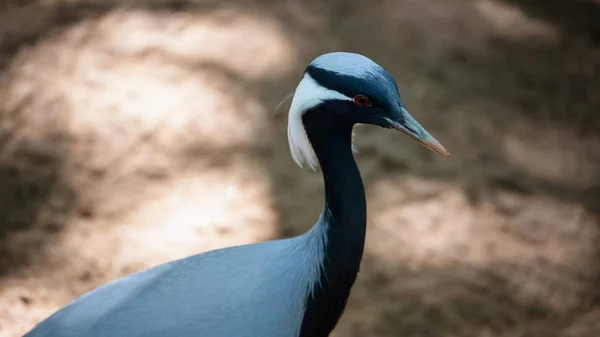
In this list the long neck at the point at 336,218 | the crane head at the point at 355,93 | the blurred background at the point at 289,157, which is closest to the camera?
the crane head at the point at 355,93

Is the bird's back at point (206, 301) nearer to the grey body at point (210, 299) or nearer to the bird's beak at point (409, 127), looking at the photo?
the grey body at point (210, 299)

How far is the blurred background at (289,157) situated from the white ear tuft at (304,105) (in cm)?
89

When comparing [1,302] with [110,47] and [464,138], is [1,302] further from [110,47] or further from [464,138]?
[464,138]

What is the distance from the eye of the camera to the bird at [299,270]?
1672 mm

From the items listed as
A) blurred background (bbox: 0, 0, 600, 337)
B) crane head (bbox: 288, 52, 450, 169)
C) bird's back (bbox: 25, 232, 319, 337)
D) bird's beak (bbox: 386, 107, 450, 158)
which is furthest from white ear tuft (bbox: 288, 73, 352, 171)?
blurred background (bbox: 0, 0, 600, 337)

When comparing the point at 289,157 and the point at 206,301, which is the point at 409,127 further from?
the point at 289,157

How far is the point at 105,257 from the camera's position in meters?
2.58

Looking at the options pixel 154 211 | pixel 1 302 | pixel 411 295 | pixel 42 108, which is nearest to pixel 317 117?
pixel 411 295

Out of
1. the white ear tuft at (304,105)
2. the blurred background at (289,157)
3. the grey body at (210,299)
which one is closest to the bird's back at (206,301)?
the grey body at (210,299)

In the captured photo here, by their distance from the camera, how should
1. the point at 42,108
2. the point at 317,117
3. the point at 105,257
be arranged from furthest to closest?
the point at 42,108, the point at 105,257, the point at 317,117

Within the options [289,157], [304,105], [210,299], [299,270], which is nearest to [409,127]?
[304,105]

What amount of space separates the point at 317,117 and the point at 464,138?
4.87ft

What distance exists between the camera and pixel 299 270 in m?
1.89

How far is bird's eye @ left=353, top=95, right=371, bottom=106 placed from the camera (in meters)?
1.65
